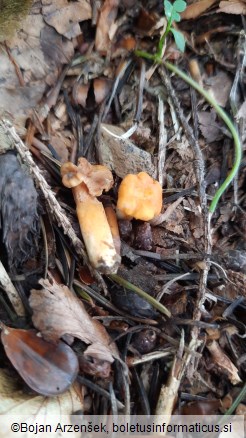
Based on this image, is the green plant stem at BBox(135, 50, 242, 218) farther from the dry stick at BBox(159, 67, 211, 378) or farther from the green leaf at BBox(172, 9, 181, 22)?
the green leaf at BBox(172, 9, 181, 22)

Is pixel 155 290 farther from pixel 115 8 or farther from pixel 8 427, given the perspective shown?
pixel 115 8

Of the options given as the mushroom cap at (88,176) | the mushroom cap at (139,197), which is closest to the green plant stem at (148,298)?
the mushroom cap at (139,197)

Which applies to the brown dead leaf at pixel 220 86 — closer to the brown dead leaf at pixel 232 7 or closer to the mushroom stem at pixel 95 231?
the brown dead leaf at pixel 232 7

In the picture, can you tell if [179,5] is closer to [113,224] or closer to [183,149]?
[183,149]

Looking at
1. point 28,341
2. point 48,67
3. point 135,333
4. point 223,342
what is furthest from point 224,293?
point 48,67

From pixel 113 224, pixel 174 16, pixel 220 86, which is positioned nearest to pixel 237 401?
pixel 113 224
